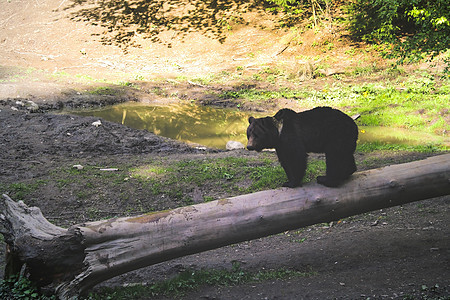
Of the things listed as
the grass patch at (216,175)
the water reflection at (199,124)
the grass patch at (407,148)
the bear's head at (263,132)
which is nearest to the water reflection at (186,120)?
the water reflection at (199,124)

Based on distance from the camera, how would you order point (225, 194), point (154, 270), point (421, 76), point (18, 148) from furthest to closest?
point (421, 76), point (18, 148), point (225, 194), point (154, 270)

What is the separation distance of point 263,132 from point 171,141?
6637 mm

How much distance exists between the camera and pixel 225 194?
7.48m

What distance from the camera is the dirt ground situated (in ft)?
15.4

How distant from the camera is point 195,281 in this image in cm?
490

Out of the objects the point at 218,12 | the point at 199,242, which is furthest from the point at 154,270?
the point at 218,12

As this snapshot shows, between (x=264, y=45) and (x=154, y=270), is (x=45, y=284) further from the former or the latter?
(x=264, y=45)

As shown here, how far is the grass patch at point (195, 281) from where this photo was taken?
4645mm

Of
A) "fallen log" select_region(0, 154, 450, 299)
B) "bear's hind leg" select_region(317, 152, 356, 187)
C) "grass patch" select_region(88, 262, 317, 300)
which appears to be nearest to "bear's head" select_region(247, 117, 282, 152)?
"fallen log" select_region(0, 154, 450, 299)

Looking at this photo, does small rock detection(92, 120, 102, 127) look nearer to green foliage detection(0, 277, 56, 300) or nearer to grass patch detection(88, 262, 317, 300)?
grass patch detection(88, 262, 317, 300)

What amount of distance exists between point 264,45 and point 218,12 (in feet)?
14.9

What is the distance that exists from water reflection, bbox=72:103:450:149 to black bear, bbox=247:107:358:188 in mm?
6798

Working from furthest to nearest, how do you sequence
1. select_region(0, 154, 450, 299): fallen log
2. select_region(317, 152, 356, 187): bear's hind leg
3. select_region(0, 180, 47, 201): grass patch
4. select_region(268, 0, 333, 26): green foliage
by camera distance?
select_region(268, 0, 333, 26): green foliage → select_region(0, 180, 47, 201): grass patch → select_region(317, 152, 356, 187): bear's hind leg → select_region(0, 154, 450, 299): fallen log

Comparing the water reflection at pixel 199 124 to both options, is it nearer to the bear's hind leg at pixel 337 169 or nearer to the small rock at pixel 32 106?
the small rock at pixel 32 106
